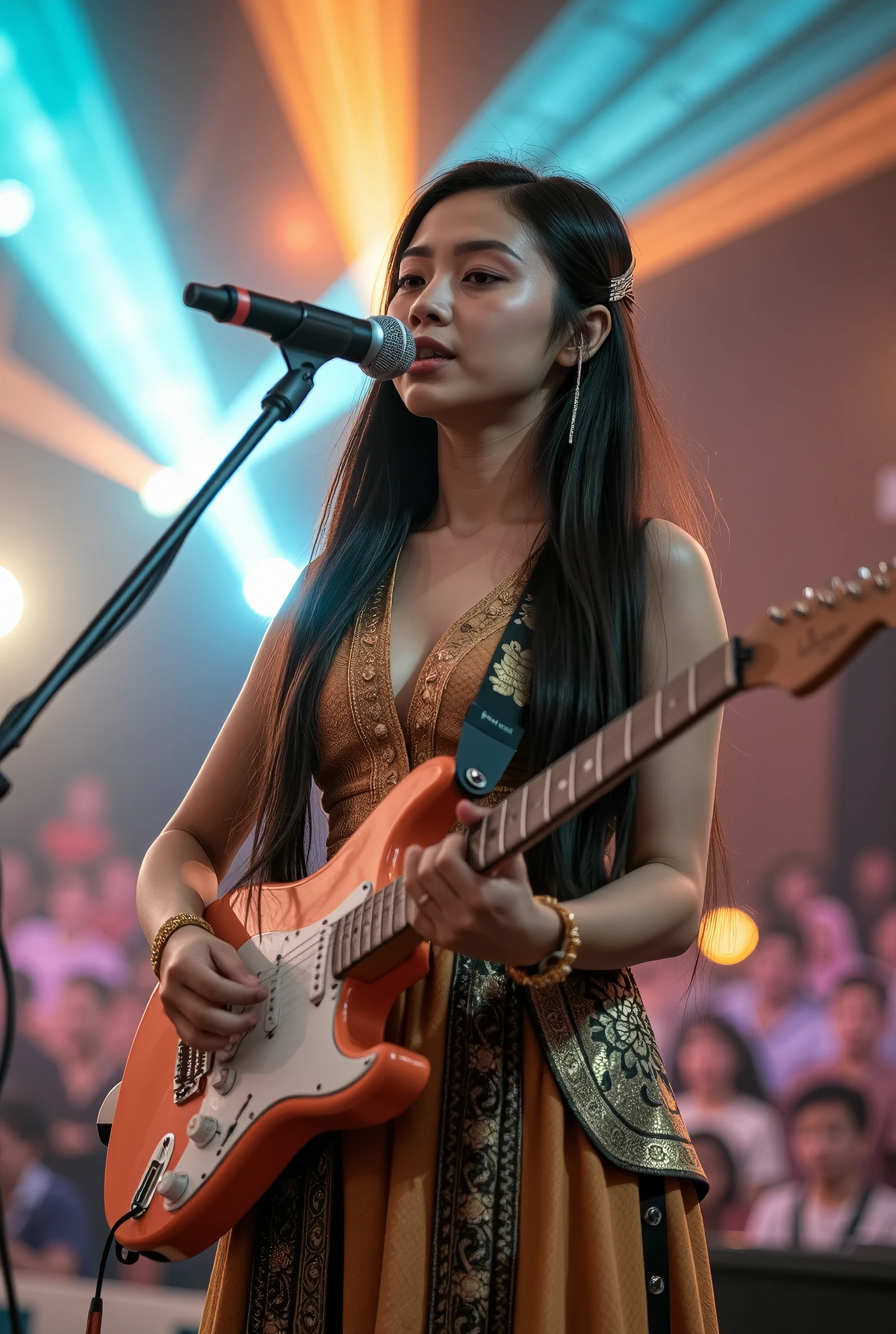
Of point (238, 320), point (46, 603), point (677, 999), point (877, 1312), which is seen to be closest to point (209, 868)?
point (238, 320)

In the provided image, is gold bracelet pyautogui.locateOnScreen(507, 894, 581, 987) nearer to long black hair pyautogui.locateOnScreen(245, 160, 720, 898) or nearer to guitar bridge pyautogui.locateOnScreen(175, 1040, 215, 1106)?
long black hair pyautogui.locateOnScreen(245, 160, 720, 898)

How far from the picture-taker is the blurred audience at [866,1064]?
3.16m

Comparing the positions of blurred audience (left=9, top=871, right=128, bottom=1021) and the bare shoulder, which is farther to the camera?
blurred audience (left=9, top=871, right=128, bottom=1021)

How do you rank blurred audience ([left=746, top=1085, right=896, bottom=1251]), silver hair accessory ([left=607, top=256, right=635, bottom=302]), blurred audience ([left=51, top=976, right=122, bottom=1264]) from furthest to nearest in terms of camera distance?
1. blurred audience ([left=51, top=976, right=122, bottom=1264])
2. blurred audience ([left=746, top=1085, right=896, bottom=1251])
3. silver hair accessory ([left=607, top=256, right=635, bottom=302])

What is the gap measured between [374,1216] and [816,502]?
115 inches

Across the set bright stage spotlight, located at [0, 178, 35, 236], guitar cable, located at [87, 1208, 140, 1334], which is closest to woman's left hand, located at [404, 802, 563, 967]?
guitar cable, located at [87, 1208, 140, 1334]

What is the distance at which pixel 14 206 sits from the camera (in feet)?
12.6

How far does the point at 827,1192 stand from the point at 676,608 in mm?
2407

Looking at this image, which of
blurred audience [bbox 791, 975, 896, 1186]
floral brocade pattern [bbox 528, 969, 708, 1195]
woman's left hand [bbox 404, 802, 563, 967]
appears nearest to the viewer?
woman's left hand [bbox 404, 802, 563, 967]

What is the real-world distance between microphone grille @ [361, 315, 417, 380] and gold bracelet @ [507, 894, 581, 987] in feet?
1.66

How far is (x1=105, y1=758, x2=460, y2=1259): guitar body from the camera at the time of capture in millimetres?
1021

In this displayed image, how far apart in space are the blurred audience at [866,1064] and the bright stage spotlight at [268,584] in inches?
77.4

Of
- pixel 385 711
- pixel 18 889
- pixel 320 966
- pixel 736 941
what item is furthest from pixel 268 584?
pixel 320 966

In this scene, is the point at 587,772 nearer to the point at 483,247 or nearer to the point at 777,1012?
the point at 483,247
